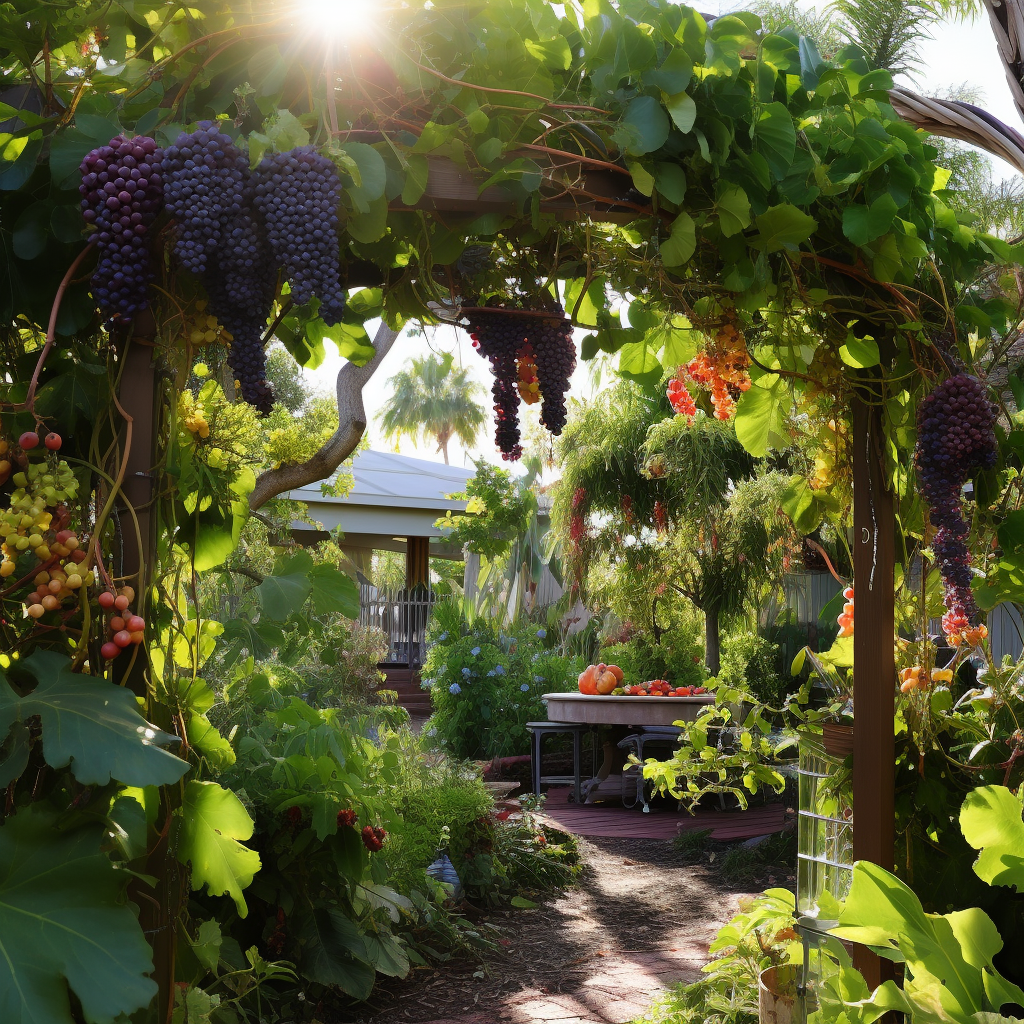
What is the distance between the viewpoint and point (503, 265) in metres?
2.27

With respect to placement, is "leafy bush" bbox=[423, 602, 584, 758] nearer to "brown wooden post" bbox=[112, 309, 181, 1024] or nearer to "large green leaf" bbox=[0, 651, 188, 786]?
"brown wooden post" bbox=[112, 309, 181, 1024]

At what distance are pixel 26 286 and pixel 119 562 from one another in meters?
0.51

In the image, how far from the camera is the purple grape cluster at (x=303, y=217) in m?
1.54

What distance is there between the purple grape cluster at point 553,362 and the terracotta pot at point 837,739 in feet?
3.72

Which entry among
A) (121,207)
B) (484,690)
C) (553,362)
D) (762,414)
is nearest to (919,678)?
(762,414)

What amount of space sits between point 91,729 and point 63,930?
284 mm

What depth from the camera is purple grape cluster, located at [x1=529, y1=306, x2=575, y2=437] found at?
2.15 meters

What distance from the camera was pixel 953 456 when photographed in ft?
7.02

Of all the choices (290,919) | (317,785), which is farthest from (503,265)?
(290,919)

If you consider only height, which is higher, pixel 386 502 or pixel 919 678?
pixel 386 502

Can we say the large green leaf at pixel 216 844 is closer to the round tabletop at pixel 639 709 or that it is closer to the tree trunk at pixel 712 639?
the round tabletop at pixel 639 709

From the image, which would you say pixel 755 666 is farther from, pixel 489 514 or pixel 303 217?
pixel 303 217

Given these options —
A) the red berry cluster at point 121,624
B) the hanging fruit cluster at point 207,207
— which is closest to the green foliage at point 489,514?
the red berry cluster at point 121,624

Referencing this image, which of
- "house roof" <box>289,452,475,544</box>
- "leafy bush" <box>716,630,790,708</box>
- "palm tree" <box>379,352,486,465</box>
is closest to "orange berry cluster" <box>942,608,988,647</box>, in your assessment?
"leafy bush" <box>716,630,790,708</box>
